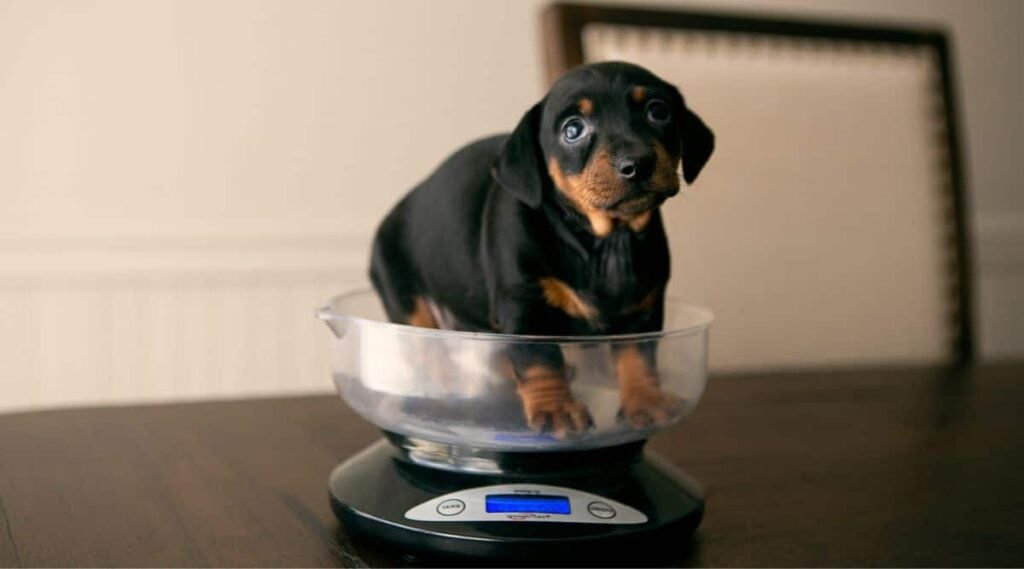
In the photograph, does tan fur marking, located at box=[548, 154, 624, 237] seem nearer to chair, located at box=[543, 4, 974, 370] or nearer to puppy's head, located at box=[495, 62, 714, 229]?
puppy's head, located at box=[495, 62, 714, 229]

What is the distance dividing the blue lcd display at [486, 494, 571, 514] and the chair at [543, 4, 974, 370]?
0.78 meters

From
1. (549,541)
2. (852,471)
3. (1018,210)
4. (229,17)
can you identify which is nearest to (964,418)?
(852,471)

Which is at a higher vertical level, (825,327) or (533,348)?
(533,348)

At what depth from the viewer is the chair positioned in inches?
54.6

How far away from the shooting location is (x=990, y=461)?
2.91 feet

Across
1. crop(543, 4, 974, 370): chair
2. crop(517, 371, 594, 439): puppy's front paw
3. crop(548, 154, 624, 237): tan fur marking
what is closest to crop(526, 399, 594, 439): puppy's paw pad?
crop(517, 371, 594, 439): puppy's front paw

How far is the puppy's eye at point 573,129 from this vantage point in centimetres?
57

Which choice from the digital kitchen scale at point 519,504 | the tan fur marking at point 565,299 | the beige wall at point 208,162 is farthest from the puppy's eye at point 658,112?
the beige wall at point 208,162

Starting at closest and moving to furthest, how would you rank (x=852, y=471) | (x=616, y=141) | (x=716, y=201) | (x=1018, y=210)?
1. (x=616, y=141)
2. (x=852, y=471)
3. (x=716, y=201)
4. (x=1018, y=210)

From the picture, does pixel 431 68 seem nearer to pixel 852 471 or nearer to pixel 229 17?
pixel 229 17

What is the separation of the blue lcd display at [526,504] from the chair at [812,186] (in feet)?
2.55

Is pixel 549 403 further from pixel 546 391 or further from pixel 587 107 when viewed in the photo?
pixel 587 107

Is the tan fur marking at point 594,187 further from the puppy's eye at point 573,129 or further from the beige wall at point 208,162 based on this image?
the beige wall at point 208,162

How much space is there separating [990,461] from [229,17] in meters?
1.41
